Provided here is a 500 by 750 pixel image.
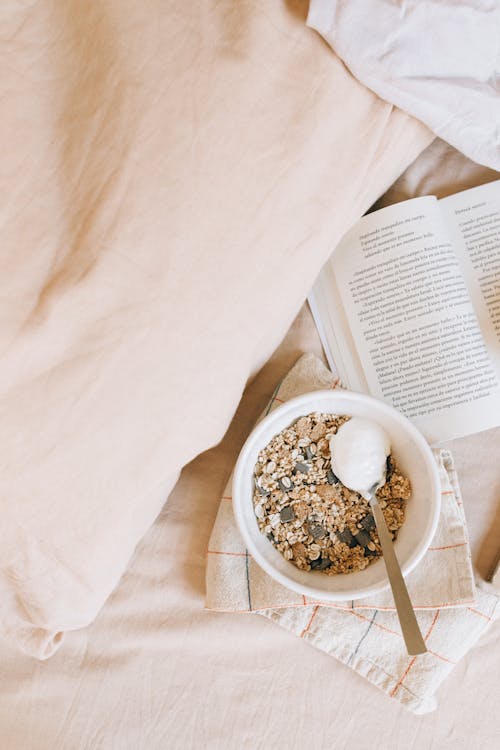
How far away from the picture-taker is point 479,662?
0.76 metres

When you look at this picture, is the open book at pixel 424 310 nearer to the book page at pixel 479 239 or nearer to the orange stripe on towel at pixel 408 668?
the book page at pixel 479 239

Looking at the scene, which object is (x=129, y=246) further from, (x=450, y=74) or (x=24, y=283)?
(x=450, y=74)

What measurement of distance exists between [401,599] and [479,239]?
43 centimetres

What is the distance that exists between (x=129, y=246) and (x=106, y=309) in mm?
54

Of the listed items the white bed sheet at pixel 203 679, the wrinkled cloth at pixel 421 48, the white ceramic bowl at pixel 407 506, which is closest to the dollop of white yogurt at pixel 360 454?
the white ceramic bowl at pixel 407 506

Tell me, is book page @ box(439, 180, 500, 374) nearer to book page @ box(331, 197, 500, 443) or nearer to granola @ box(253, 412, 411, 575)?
book page @ box(331, 197, 500, 443)

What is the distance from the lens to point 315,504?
71 cm

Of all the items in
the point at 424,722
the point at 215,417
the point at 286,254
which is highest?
the point at 286,254

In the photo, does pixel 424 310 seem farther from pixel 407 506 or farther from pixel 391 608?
pixel 391 608

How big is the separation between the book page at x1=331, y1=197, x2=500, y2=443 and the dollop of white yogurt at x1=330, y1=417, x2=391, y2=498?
104 millimetres

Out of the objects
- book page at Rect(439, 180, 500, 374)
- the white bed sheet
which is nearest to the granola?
the white bed sheet

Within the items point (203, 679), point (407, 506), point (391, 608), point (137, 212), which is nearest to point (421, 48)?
point (137, 212)

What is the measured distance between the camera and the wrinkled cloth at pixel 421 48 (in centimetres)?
55

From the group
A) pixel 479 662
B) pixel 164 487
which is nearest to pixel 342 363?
pixel 164 487
